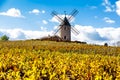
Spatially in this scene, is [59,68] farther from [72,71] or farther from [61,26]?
[61,26]

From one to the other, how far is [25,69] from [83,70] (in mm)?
2002

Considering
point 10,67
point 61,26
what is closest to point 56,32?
point 61,26

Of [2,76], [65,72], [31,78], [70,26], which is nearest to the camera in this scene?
[31,78]

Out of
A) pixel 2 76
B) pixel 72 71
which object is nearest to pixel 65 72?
pixel 72 71

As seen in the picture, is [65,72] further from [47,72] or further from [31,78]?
[31,78]

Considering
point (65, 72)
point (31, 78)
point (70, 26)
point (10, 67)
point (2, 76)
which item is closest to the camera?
point (31, 78)

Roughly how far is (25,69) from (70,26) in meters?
78.0

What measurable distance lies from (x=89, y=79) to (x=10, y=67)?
11.1ft

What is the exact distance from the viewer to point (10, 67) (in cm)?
1485

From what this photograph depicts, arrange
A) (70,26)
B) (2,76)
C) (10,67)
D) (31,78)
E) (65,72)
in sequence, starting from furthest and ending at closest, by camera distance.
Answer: (70,26)
(10,67)
(65,72)
(2,76)
(31,78)

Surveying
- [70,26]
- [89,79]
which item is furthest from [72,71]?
[70,26]

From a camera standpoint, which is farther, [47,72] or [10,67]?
[10,67]

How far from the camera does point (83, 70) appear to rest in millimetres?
14469

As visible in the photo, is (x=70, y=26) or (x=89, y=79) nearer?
(x=89, y=79)
